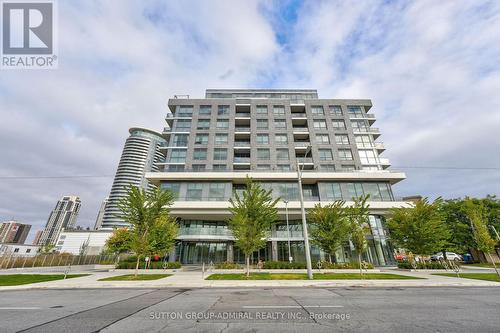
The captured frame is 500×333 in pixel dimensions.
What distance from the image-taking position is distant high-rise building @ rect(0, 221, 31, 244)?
131750mm

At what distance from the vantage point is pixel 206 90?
58.9m

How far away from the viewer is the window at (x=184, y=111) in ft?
143

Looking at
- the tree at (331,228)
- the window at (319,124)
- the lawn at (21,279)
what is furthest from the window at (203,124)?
the lawn at (21,279)

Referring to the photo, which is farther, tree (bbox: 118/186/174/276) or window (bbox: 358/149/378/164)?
window (bbox: 358/149/378/164)

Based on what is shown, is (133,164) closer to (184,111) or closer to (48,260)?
(184,111)

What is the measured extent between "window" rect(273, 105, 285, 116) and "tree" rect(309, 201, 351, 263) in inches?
1050

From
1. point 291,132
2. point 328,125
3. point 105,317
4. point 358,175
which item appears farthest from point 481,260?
point 105,317

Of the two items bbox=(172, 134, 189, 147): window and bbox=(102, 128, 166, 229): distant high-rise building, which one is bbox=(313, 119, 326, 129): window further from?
bbox=(102, 128, 166, 229): distant high-rise building

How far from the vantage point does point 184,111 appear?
44.0 metres

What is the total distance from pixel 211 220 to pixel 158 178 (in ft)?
36.4

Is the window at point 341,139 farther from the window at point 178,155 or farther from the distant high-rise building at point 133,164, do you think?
the distant high-rise building at point 133,164

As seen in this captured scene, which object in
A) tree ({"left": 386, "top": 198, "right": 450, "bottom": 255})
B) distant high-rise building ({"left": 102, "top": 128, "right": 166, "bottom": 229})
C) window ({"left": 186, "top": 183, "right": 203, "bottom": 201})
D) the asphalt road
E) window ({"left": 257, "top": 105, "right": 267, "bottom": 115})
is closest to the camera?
the asphalt road

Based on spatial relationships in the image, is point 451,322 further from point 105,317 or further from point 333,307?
point 105,317

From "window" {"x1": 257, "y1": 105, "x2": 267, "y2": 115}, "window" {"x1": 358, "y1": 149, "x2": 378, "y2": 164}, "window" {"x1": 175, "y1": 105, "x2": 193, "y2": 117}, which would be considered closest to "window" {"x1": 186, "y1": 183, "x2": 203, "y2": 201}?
"window" {"x1": 175, "y1": 105, "x2": 193, "y2": 117}
